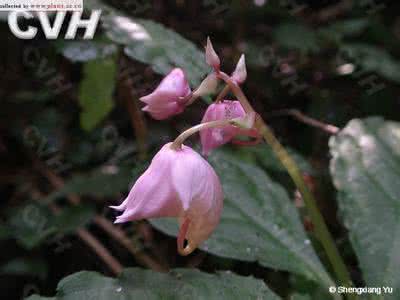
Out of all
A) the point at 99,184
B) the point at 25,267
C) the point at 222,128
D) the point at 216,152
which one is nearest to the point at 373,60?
the point at 216,152

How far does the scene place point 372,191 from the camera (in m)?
0.88

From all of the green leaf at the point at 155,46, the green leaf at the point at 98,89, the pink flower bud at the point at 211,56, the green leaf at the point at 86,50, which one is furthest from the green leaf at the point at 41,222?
the pink flower bud at the point at 211,56

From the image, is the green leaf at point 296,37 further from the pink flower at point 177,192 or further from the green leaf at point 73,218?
the pink flower at point 177,192

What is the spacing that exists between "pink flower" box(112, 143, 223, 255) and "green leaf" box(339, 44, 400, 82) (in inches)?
37.3

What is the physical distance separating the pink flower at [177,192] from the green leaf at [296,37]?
103 centimetres

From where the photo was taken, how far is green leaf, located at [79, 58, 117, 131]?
128 cm

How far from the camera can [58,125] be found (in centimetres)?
152

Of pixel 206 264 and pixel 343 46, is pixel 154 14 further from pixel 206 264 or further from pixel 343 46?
pixel 206 264

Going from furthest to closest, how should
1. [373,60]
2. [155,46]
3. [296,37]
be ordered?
[296,37], [373,60], [155,46]

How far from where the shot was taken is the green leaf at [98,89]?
4.20 ft

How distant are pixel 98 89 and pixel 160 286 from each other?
2.37 feet

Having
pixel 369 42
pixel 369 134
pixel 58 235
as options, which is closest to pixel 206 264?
pixel 58 235

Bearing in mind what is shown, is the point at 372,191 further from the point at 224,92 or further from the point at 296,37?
the point at 296,37

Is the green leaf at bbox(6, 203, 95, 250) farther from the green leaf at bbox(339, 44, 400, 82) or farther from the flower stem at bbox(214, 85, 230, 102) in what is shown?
the green leaf at bbox(339, 44, 400, 82)
